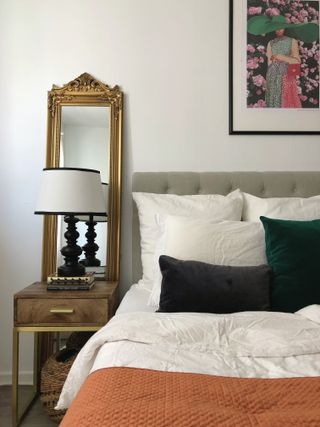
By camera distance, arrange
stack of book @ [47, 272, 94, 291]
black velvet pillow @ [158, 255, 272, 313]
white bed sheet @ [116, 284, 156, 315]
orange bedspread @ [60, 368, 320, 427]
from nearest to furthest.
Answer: orange bedspread @ [60, 368, 320, 427], black velvet pillow @ [158, 255, 272, 313], white bed sheet @ [116, 284, 156, 315], stack of book @ [47, 272, 94, 291]

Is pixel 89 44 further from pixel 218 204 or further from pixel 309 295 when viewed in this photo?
pixel 309 295

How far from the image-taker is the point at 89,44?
2410mm

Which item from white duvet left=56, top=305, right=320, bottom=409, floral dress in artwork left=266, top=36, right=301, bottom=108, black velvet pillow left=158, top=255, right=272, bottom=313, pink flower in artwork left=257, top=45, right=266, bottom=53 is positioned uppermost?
pink flower in artwork left=257, top=45, right=266, bottom=53

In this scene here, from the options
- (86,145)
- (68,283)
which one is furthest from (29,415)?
(86,145)

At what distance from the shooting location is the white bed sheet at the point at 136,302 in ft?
5.60

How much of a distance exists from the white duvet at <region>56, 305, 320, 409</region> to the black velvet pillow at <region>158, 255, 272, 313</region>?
19cm

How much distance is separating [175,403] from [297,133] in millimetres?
2028

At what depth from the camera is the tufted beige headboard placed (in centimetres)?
228

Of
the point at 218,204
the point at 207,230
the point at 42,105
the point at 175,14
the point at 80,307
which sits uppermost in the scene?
the point at 175,14

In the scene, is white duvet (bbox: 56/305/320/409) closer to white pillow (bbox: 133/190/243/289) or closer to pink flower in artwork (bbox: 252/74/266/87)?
white pillow (bbox: 133/190/243/289)

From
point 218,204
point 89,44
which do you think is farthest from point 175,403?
point 89,44

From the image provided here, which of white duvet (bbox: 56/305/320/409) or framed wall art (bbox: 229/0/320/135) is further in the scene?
framed wall art (bbox: 229/0/320/135)

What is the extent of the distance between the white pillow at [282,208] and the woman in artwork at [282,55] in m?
0.68

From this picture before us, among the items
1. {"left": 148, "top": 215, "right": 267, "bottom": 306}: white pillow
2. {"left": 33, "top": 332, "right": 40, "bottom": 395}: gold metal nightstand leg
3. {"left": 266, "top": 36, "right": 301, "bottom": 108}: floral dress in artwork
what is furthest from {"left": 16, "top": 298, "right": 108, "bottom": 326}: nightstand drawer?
{"left": 266, "top": 36, "right": 301, "bottom": 108}: floral dress in artwork
